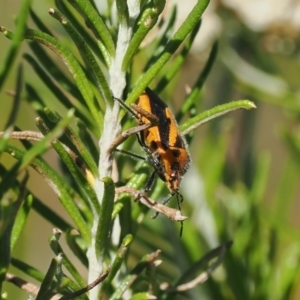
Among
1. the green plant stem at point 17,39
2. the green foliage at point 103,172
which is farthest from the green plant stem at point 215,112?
the green plant stem at point 17,39

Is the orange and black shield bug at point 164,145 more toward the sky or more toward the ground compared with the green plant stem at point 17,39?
more toward the ground

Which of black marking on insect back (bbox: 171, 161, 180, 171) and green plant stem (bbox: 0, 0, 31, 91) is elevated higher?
green plant stem (bbox: 0, 0, 31, 91)

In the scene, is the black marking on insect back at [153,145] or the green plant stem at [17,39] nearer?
the green plant stem at [17,39]

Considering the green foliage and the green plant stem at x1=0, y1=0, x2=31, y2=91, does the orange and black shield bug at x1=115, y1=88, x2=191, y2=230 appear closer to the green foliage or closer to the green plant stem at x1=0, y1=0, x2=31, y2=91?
the green foliage

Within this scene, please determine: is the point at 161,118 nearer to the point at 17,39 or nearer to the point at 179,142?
the point at 179,142

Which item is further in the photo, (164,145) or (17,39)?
(164,145)

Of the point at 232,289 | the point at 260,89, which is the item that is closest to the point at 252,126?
the point at 260,89

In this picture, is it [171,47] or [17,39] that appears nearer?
[17,39]

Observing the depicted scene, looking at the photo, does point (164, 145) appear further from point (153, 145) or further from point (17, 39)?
point (17, 39)

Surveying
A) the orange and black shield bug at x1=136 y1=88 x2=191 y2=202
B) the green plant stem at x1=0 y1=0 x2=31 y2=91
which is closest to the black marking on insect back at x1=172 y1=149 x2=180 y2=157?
the orange and black shield bug at x1=136 y1=88 x2=191 y2=202

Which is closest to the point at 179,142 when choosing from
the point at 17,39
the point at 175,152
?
the point at 175,152

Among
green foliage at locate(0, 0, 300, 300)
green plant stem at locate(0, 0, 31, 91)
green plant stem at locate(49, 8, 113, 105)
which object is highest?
green plant stem at locate(0, 0, 31, 91)

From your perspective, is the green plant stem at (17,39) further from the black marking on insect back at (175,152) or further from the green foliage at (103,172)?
the black marking on insect back at (175,152)
